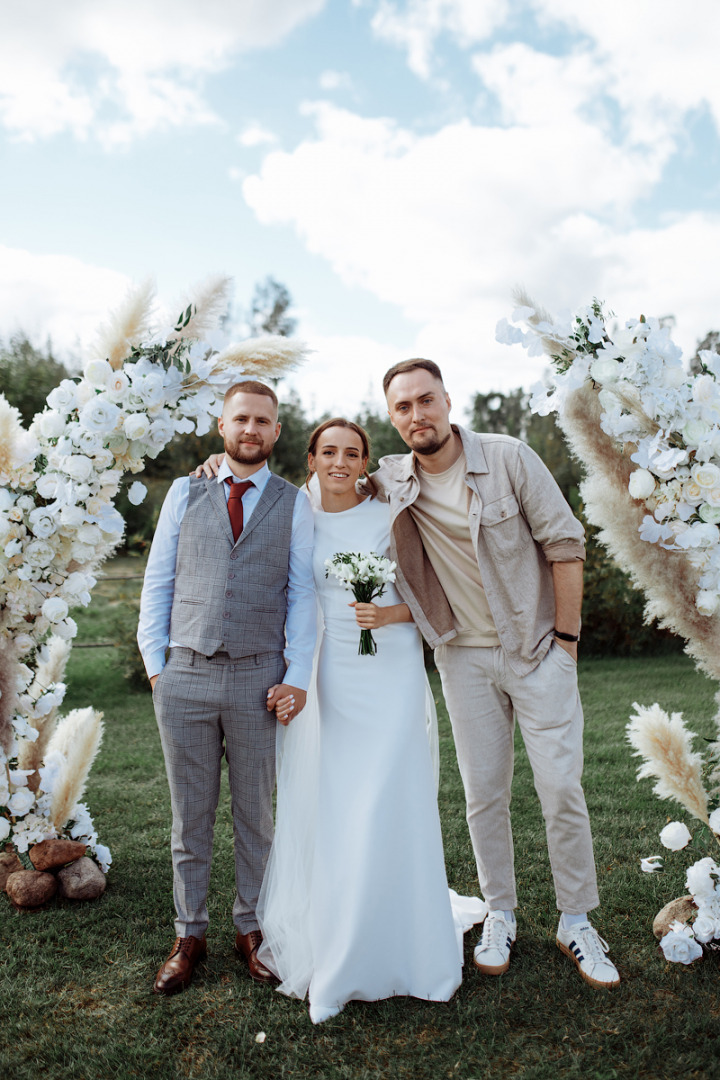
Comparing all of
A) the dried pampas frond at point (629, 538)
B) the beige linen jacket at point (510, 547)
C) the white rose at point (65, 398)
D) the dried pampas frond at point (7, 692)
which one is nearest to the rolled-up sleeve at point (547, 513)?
the beige linen jacket at point (510, 547)

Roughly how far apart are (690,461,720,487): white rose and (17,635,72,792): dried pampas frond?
126 inches

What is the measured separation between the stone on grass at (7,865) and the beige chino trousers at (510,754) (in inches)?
96.1

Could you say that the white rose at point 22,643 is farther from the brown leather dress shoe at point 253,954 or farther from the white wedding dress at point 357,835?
the brown leather dress shoe at point 253,954

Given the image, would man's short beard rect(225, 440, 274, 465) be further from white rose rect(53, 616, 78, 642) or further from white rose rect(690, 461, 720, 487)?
white rose rect(690, 461, 720, 487)

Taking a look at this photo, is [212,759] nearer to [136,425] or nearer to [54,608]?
[54,608]

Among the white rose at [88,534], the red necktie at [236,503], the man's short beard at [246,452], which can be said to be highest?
the man's short beard at [246,452]

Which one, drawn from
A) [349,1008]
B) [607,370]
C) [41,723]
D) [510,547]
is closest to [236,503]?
[510,547]

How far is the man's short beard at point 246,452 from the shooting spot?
3369mm

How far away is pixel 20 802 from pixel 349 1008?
1.93 metres

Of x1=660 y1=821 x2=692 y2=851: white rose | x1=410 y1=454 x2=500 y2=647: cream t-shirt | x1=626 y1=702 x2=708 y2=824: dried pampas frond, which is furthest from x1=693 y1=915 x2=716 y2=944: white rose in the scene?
x1=410 y1=454 x2=500 y2=647: cream t-shirt

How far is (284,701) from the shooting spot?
129 inches

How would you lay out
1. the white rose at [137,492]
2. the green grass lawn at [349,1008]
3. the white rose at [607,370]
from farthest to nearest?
1. the white rose at [137,492]
2. the white rose at [607,370]
3. the green grass lawn at [349,1008]

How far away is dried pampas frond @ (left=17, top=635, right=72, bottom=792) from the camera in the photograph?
4.14m

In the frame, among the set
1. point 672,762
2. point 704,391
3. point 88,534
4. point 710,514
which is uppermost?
point 704,391
